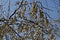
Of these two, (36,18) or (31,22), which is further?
(31,22)

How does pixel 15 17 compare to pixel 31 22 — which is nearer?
pixel 15 17

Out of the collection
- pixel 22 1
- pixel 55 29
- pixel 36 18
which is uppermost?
pixel 22 1

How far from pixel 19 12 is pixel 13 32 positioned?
24 cm

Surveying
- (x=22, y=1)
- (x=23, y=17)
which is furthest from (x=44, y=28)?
(x=22, y=1)

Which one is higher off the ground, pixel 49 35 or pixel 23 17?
pixel 23 17

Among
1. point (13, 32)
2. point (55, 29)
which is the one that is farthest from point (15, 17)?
point (55, 29)

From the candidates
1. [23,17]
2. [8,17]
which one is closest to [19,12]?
[23,17]

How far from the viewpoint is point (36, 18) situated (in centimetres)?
171

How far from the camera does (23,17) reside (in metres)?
1.79

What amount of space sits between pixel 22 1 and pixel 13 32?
0.35 m

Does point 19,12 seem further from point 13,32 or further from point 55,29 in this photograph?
point 55,29

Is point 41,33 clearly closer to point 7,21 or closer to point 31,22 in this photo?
point 31,22

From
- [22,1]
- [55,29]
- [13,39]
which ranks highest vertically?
[22,1]

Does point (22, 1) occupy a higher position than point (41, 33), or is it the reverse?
point (22, 1)
